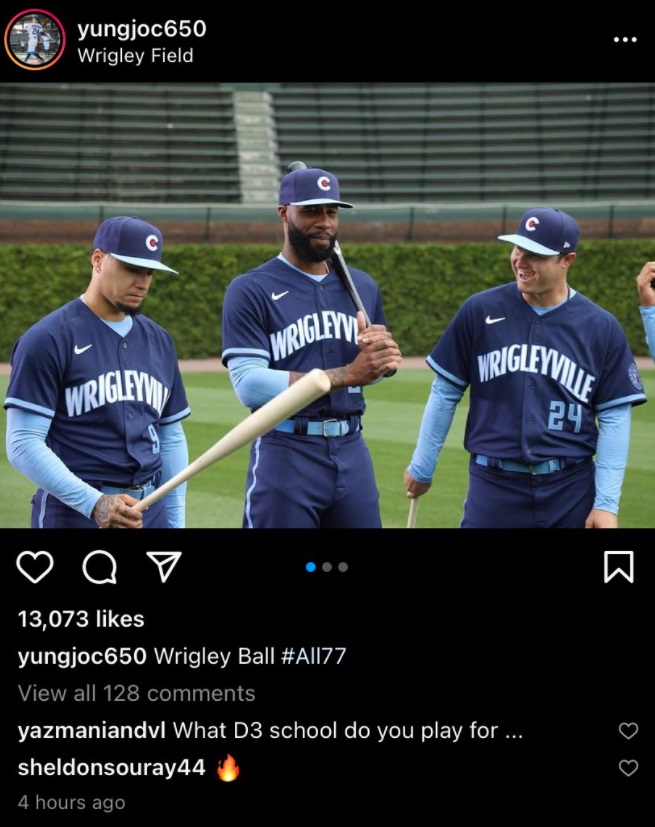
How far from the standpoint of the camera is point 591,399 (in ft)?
14.8

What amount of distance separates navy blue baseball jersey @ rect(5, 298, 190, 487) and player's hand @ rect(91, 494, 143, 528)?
310mm

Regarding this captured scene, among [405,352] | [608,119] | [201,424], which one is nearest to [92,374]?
[201,424]

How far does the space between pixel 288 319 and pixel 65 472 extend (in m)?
1.20

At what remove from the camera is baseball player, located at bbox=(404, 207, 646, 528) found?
4453mm

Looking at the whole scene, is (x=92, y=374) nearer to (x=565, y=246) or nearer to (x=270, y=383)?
(x=270, y=383)

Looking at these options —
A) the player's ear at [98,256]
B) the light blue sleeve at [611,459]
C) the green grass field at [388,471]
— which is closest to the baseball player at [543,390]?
the light blue sleeve at [611,459]

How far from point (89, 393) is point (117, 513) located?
550 mm

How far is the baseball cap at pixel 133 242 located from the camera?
153 inches
